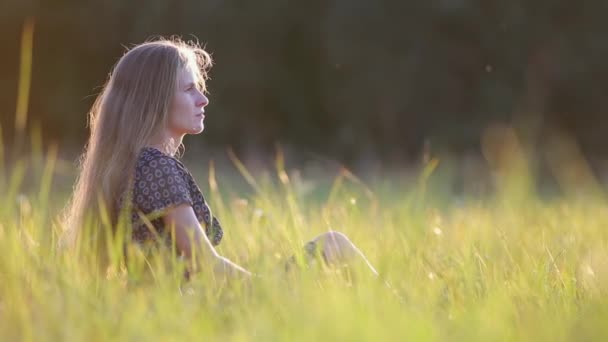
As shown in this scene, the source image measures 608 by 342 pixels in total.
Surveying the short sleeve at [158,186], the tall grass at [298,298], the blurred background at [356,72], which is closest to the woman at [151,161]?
the short sleeve at [158,186]

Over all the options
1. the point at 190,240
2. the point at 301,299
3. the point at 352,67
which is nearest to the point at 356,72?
the point at 352,67

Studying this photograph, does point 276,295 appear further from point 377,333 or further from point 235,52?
point 235,52

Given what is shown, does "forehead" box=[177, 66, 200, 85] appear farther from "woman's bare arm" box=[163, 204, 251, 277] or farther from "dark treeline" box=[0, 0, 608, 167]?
"dark treeline" box=[0, 0, 608, 167]

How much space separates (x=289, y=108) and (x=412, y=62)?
228 cm

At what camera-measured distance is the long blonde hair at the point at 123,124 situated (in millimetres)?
2551

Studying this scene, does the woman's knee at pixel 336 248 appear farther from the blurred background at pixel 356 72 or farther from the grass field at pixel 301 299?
the blurred background at pixel 356 72

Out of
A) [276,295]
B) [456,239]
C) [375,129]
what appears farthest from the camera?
[375,129]

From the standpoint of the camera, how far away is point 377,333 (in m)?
1.60

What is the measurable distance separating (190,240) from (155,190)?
0.21 meters

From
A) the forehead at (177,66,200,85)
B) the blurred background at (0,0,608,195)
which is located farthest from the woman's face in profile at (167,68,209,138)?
the blurred background at (0,0,608,195)

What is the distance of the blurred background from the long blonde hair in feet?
29.1

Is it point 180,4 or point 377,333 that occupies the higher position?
point 377,333

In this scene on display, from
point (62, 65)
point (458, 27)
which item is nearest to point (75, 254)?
point (458, 27)

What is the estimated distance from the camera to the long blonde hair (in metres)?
2.55
